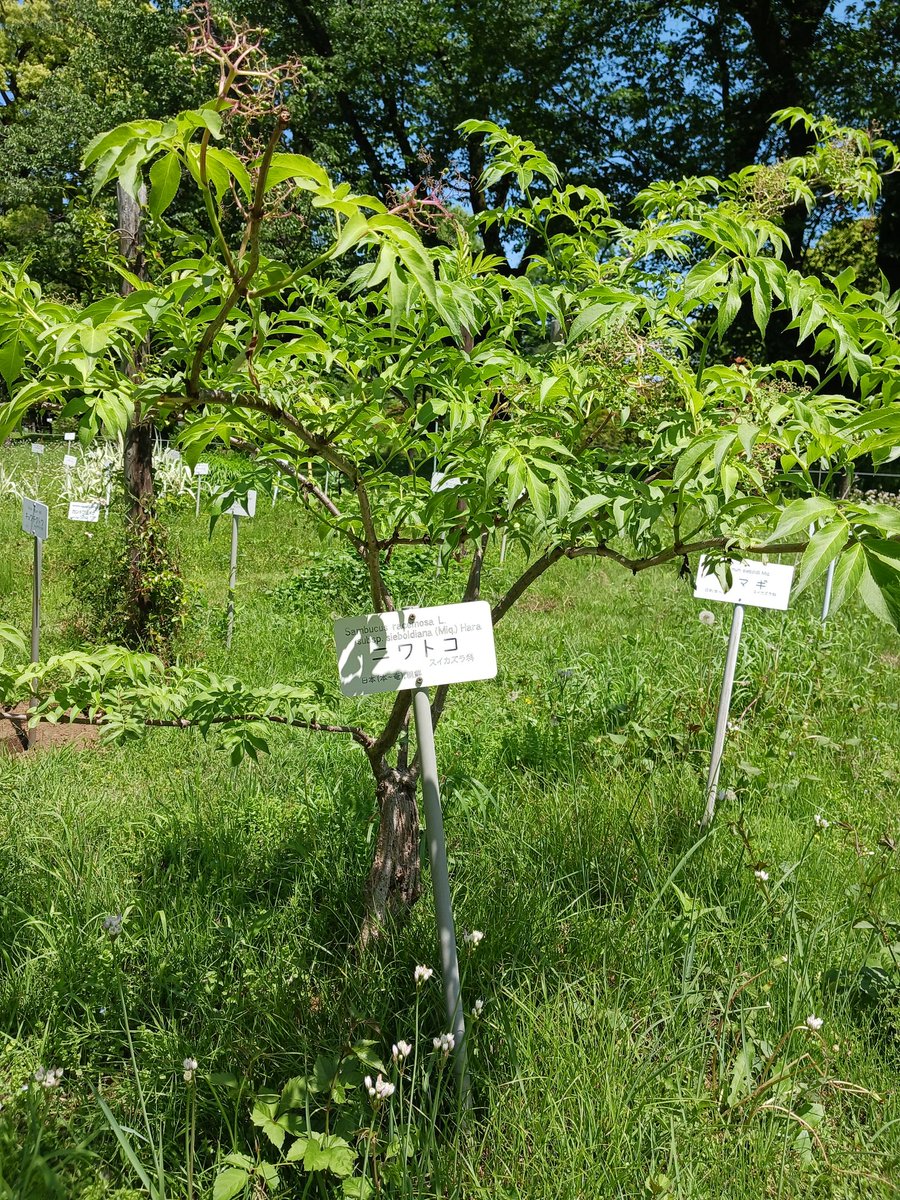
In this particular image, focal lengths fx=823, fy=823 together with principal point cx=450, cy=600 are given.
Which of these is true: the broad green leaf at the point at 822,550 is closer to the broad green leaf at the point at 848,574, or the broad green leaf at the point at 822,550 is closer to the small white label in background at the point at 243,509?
the broad green leaf at the point at 848,574

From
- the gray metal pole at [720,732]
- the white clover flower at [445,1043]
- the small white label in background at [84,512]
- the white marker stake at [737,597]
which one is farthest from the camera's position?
the small white label in background at [84,512]

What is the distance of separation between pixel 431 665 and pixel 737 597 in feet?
5.74

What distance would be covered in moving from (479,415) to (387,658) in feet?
1.68

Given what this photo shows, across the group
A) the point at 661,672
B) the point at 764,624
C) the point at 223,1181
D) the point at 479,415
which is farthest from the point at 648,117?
the point at 223,1181

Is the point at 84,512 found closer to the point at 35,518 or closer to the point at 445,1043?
the point at 35,518

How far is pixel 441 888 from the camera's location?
1.69 metres

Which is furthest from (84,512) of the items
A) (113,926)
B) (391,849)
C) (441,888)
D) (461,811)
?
(441,888)

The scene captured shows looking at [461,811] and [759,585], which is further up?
[759,585]

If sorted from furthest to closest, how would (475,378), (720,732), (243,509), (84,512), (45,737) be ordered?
(84,512) < (45,737) < (243,509) < (720,732) < (475,378)

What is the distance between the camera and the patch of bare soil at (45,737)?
3.77 metres

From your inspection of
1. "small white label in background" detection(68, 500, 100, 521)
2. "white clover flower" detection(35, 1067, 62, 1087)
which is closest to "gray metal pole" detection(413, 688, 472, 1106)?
"white clover flower" detection(35, 1067, 62, 1087)

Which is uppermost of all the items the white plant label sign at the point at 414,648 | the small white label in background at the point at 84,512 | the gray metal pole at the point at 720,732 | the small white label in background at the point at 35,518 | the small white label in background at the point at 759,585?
the small white label in background at the point at 84,512

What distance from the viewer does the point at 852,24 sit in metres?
10.7

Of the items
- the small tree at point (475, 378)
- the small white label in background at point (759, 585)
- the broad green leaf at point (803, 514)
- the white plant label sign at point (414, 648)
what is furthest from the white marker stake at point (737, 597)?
the broad green leaf at point (803, 514)
